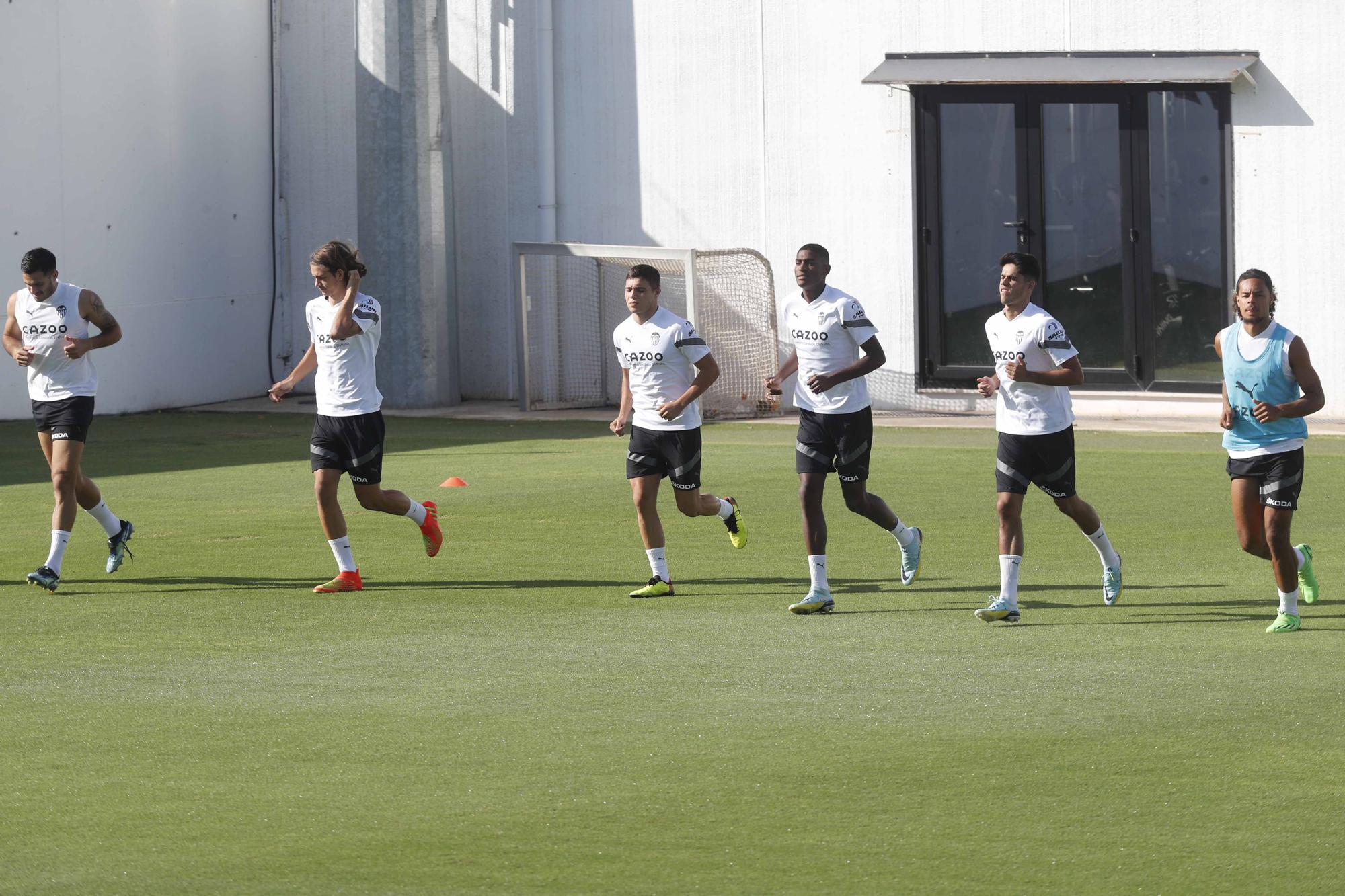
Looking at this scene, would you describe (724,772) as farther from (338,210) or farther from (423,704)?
(338,210)

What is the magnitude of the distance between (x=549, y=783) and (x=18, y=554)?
7.02 meters

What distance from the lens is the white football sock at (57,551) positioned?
11.0 meters

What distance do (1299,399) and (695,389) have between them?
3183mm

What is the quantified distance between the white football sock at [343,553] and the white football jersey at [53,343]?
1.91m

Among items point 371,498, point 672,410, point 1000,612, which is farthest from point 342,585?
point 1000,612

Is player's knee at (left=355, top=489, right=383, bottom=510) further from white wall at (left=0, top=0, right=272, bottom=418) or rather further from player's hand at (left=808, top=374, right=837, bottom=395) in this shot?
white wall at (left=0, top=0, right=272, bottom=418)

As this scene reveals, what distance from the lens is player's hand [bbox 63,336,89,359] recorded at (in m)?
11.3

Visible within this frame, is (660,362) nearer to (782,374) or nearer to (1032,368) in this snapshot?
(782,374)

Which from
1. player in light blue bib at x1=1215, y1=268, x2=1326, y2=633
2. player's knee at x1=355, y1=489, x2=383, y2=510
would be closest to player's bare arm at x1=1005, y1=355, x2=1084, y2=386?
player in light blue bib at x1=1215, y1=268, x2=1326, y2=633

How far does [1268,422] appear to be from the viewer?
28.6ft

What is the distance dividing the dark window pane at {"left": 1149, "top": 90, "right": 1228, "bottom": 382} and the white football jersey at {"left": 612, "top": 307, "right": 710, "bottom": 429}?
1175 cm

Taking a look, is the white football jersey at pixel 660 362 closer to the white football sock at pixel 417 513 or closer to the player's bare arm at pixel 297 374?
the white football sock at pixel 417 513

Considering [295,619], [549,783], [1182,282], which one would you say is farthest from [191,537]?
[1182,282]

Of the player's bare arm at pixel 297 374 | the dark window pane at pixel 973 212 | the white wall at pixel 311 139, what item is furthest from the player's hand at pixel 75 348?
the white wall at pixel 311 139
